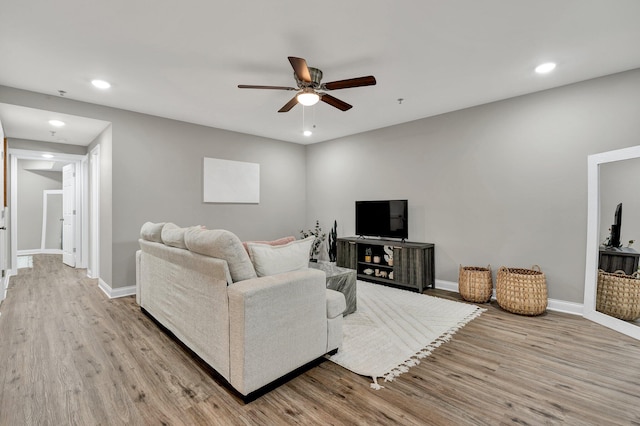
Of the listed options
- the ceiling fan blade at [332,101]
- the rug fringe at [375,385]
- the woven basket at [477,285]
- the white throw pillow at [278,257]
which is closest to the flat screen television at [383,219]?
the woven basket at [477,285]

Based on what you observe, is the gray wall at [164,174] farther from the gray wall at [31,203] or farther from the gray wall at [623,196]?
the gray wall at [31,203]

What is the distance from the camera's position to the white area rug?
7.70ft

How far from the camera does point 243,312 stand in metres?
1.82

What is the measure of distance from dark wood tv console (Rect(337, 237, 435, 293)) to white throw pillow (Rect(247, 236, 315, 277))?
2.37 m

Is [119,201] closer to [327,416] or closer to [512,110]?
[327,416]

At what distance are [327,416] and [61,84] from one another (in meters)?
4.24

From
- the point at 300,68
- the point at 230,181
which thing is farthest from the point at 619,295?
the point at 230,181

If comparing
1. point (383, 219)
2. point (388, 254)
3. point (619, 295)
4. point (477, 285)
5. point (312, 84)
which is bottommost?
point (477, 285)

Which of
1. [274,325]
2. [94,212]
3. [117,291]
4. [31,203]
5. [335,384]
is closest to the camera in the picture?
[274,325]

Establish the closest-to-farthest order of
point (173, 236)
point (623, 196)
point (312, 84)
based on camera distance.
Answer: point (173, 236) < point (312, 84) < point (623, 196)

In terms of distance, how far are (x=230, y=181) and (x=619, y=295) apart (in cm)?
529

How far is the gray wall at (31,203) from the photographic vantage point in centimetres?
769

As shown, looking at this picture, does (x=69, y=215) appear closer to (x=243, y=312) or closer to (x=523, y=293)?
(x=243, y=312)

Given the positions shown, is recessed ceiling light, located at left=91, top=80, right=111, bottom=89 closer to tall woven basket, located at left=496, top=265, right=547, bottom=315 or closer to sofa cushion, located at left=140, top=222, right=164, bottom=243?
sofa cushion, located at left=140, top=222, right=164, bottom=243
